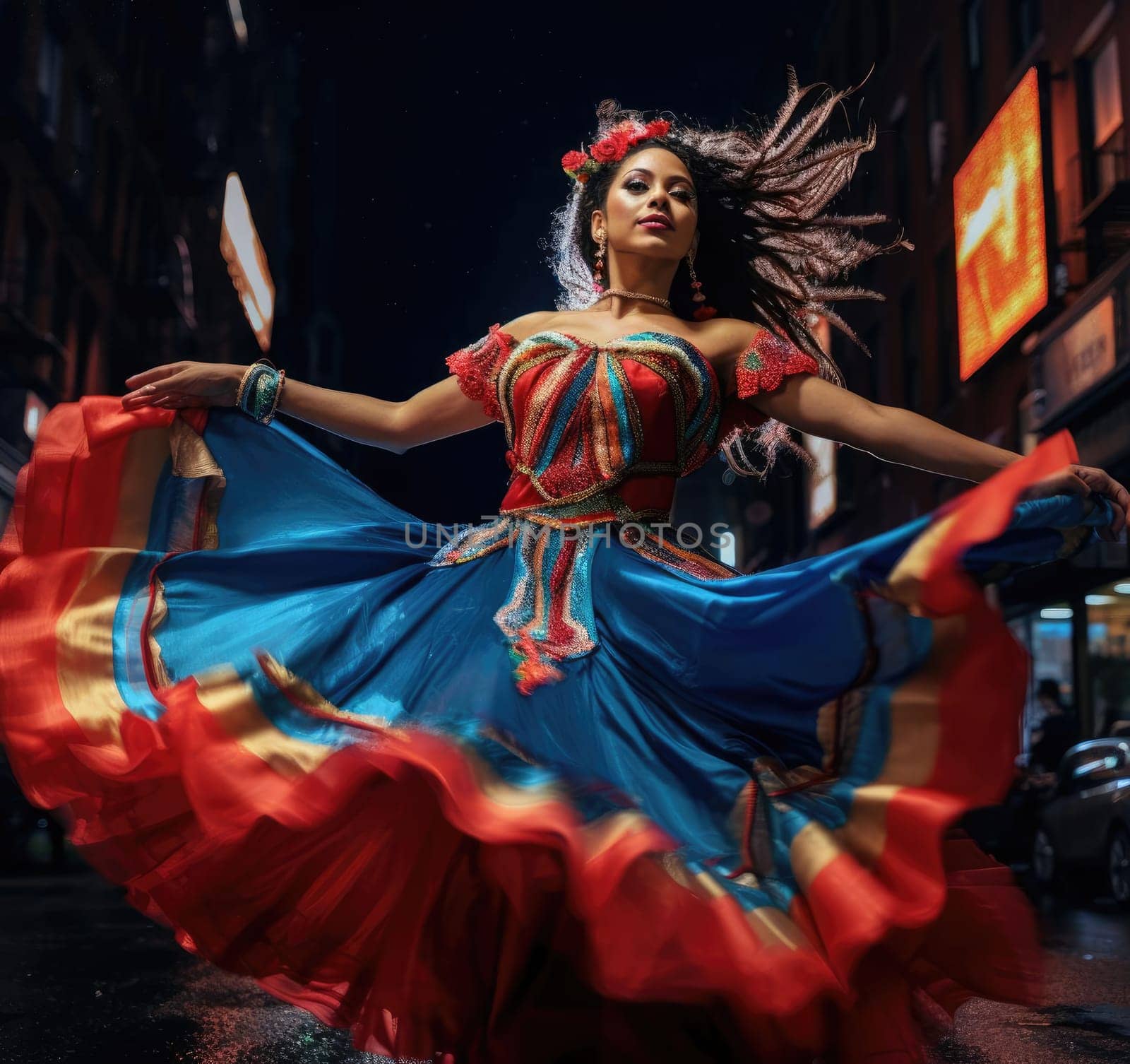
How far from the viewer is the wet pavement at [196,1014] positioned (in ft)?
12.8

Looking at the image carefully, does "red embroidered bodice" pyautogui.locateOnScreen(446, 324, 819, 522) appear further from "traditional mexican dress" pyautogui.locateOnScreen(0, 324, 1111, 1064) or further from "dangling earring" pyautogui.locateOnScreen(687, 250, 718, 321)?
"dangling earring" pyautogui.locateOnScreen(687, 250, 718, 321)

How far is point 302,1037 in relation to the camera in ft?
13.7

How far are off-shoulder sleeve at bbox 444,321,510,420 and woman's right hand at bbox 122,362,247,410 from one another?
586mm

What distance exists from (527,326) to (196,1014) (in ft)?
8.03

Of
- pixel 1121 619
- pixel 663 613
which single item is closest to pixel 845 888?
pixel 663 613

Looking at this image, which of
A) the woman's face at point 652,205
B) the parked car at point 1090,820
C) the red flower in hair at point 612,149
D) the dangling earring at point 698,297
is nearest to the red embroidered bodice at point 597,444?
the dangling earring at point 698,297

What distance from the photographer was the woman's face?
151 inches

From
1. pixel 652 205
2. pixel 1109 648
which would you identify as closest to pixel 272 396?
pixel 652 205

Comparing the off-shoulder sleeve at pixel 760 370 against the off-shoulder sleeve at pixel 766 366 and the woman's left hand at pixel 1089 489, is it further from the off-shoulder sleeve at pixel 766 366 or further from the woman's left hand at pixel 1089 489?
the woman's left hand at pixel 1089 489

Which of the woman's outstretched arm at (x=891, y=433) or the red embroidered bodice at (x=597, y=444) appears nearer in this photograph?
the woman's outstretched arm at (x=891, y=433)

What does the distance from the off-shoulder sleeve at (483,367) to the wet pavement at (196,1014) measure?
183cm

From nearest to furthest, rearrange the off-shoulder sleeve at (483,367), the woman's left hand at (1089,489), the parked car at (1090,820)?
the woman's left hand at (1089,489) < the off-shoulder sleeve at (483,367) < the parked car at (1090,820)

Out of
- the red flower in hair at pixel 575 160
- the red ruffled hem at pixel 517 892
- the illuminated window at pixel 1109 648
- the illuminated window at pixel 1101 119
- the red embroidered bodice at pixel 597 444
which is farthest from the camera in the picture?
the illuminated window at pixel 1109 648

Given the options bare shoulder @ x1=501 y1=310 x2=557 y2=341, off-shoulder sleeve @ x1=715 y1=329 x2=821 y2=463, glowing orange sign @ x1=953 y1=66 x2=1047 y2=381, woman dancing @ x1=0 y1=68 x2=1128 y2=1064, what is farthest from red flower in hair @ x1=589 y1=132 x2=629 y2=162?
glowing orange sign @ x1=953 y1=66 x2=1047 y2=381
